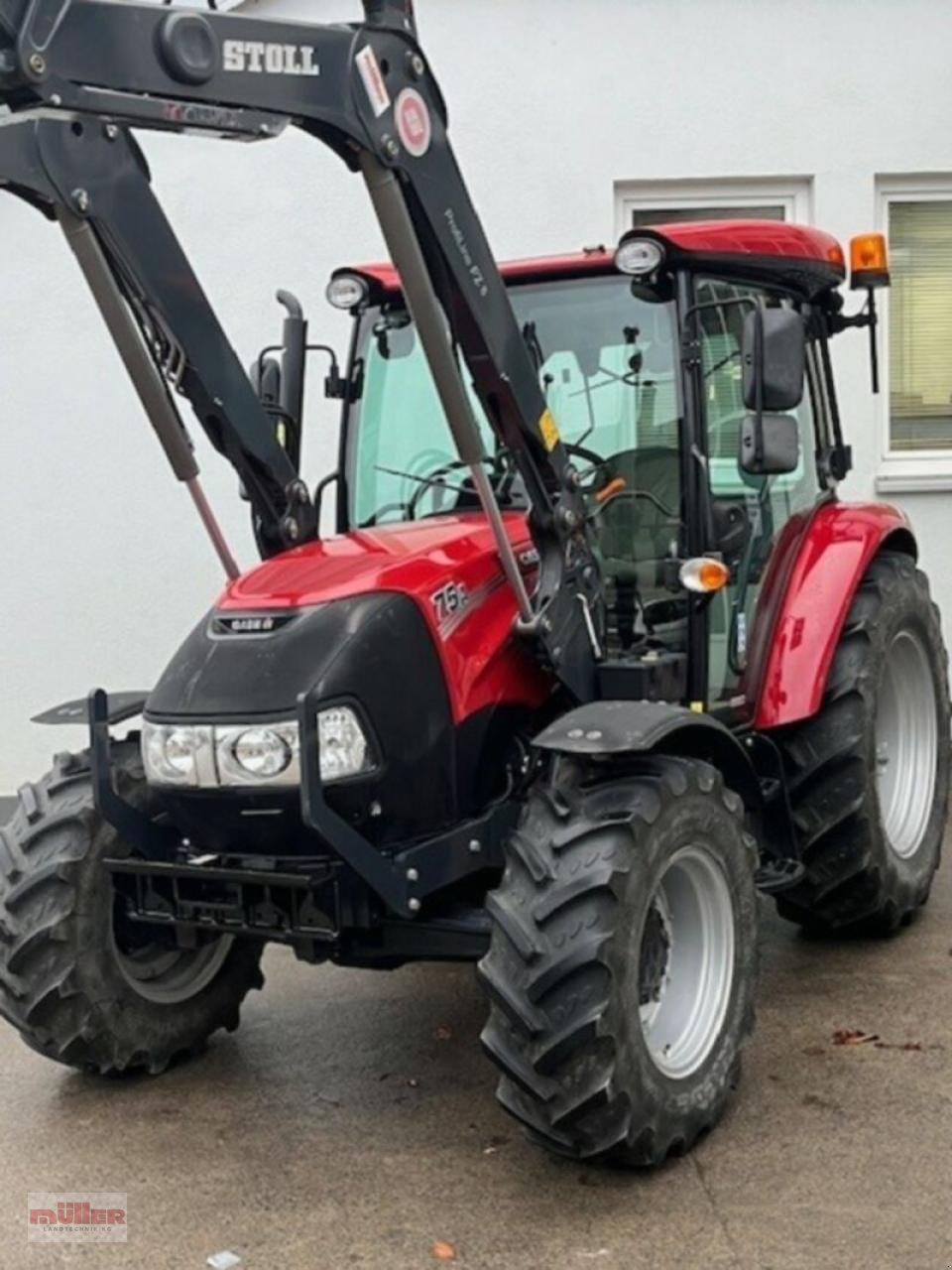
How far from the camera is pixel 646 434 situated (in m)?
4.67

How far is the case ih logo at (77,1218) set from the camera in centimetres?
371

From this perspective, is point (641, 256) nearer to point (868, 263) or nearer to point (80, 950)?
point (868, 263)

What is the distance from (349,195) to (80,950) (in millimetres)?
4615

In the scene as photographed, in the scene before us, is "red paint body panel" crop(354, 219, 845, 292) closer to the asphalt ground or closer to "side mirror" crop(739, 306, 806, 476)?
"side mirror" crop(739, 306, 806, 476)

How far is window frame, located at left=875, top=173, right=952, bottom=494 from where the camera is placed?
806 centimetres

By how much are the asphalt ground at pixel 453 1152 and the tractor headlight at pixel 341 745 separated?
98 cm

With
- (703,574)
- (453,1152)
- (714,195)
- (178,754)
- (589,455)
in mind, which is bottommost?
(453,1152)

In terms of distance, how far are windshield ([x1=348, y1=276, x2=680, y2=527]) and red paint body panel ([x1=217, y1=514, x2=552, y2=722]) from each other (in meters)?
0.35

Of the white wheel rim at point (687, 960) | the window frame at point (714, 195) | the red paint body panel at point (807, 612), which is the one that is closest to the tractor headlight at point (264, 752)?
the white wheel rim at point (687, 960)

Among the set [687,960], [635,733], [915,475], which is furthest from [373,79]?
[915,475]

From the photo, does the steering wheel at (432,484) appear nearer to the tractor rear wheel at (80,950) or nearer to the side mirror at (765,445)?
the side mirror at (765,445)

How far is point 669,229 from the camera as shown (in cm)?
457

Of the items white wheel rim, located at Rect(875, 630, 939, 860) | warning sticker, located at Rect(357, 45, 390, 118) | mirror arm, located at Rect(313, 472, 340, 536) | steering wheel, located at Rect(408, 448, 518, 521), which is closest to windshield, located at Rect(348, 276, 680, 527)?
steering wheel, located at Rect(408, 448, 518, 521)

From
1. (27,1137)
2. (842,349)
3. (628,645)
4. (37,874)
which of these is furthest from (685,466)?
(842,349)
